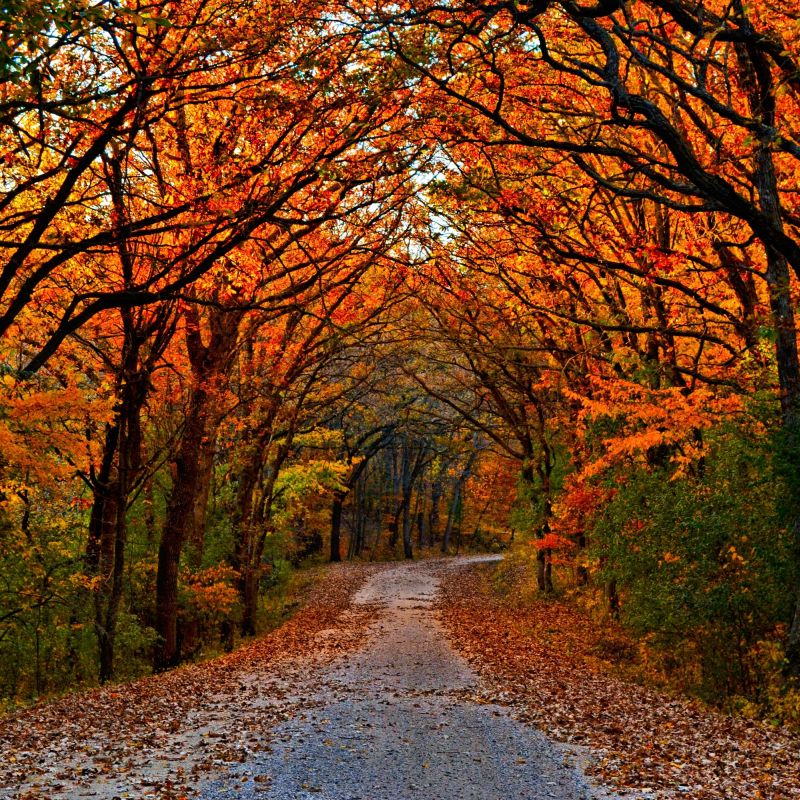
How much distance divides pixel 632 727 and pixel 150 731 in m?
5.44

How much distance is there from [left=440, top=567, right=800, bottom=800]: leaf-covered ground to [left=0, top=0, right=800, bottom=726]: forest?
3.57 feet

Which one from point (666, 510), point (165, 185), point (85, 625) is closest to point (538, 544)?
point (666, 510)

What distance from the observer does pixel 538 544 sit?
2159 cm

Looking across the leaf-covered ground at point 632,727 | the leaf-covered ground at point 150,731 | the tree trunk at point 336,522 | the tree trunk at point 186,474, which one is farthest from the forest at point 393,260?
the tree trunk at point 336,522

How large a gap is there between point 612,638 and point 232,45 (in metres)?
13.3

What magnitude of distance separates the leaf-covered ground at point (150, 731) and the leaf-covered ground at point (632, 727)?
10.9 ft

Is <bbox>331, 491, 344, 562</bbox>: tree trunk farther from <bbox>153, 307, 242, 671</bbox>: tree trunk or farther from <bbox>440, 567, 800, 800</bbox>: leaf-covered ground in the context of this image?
<bbox>440, 567, 800, 800</bbox>: leaf-covered ground

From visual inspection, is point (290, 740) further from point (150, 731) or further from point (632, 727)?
point (632, 727)

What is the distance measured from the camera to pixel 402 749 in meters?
8.06

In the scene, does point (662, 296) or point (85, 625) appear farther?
point (85, 625)

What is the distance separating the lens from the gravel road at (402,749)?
21.9 feet

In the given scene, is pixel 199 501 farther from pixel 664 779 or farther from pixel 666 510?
pixel 664 779

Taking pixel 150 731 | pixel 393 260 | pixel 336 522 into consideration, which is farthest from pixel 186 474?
pixel 336 522

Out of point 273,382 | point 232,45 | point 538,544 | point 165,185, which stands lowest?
point 538,544
